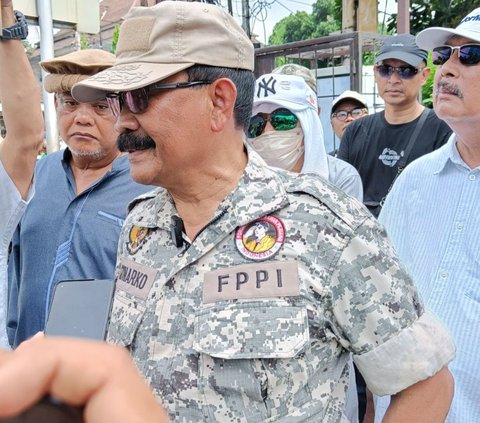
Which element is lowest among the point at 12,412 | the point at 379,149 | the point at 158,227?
the point at 379,149

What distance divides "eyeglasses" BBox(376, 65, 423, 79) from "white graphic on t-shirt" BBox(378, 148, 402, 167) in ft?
1.79

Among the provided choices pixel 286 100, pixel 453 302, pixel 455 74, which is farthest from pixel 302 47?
pixel 453 302

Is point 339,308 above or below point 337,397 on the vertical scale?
above

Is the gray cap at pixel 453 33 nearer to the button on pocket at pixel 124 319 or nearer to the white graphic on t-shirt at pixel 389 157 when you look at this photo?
the white graphic on t-shirt at pixel 389 157

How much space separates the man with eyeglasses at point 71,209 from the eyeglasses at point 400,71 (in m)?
2.02

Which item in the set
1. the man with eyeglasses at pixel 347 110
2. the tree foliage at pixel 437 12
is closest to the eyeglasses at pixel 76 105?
the man with eyeglasses at pixel 347 110

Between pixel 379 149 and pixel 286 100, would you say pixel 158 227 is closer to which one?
pixel 286 100

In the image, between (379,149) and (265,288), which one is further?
(379,149)

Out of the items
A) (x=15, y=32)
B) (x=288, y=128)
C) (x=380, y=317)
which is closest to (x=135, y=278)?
(x=380, y=317)

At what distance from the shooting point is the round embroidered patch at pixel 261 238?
4.65ft

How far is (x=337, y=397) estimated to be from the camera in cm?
144

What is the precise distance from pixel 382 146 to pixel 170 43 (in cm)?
249

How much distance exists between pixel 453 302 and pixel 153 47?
119 cm

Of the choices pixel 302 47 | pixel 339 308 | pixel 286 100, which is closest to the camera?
pixel 339 308
